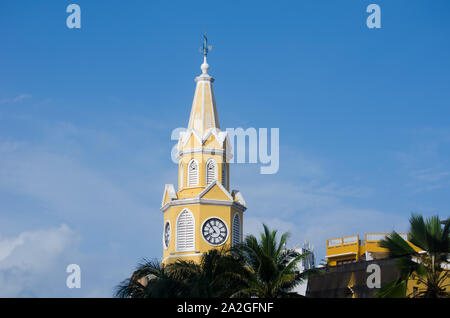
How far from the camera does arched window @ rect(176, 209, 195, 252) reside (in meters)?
67.0

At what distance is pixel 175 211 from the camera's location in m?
68.3

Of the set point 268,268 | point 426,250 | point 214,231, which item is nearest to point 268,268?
point 268,268

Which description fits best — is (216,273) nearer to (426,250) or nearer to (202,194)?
(426,250)

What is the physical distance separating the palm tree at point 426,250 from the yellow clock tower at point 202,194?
28512mm

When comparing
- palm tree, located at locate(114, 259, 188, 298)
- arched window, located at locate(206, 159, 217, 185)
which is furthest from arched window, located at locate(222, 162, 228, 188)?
palm tree, located at locate(114, 259, 188, 298)

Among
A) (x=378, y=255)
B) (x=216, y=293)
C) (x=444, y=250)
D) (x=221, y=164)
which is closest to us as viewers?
(x=444, y=250)

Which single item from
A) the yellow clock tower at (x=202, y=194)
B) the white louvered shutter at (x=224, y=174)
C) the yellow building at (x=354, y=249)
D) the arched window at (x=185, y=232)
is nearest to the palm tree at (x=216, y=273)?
the yellow clock tower at (x=202, y=194)

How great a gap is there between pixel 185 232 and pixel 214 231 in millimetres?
2327

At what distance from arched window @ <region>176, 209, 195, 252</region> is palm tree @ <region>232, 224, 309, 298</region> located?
21042 millimetres

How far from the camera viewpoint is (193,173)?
7012cm

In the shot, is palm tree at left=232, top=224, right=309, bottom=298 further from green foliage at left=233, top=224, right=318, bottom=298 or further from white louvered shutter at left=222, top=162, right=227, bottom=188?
white louvered shutter at left=222, top=162, right=227, bottom=188
